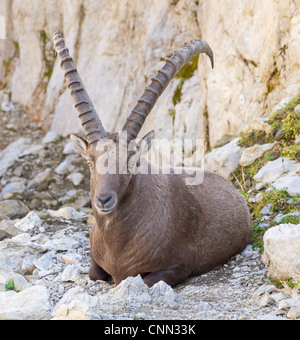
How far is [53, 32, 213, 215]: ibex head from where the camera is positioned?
6238 millimetres

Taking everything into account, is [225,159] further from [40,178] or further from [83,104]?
[40,178]

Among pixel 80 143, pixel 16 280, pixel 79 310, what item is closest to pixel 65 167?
pixel 16 280

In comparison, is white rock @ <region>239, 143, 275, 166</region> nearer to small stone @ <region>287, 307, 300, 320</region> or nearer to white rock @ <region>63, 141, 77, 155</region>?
small stone @ <region>287, 307, 300, 320</region>

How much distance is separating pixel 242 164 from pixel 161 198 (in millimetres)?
3994

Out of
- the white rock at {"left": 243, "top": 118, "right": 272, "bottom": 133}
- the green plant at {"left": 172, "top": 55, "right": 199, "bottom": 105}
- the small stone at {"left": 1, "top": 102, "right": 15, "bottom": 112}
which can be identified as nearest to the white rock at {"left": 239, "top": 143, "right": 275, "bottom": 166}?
the white rock at {"left": 243, "top": 118, "right": 272, "bottom": 133}

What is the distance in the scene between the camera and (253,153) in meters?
10.8

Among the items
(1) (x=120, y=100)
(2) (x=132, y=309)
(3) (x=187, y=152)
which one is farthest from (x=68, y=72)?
(1) (x=120, y=100)

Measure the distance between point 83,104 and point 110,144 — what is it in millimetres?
844

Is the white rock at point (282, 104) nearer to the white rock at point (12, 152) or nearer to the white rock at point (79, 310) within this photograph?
the white rock at point (79, 310)

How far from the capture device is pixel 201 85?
52.9ft

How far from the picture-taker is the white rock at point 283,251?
19.1ft

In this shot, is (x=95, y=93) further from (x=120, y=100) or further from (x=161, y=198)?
(x=161, y=198)

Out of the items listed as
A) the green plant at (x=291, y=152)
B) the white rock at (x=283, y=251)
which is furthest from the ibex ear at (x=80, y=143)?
the green plant at (x=291, y=152)
